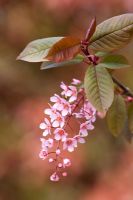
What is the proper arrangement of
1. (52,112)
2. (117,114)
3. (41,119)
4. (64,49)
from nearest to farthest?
(64,49)
(52,112)
(117,114)
(41,119)

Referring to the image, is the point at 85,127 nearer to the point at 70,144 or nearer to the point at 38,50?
the point at 70,144

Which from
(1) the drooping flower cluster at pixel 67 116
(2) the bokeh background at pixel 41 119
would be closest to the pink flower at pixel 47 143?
(1) the drooping flower cluster at pixel 67 116

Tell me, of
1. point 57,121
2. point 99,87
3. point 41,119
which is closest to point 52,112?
point 57,121

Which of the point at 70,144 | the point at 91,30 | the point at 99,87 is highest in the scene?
the point at 91,30

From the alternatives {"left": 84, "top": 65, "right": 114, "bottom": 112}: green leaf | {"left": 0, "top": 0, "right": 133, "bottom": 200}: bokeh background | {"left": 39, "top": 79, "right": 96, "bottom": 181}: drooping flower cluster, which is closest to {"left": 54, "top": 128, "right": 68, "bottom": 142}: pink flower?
{"left": 39, "top": 79, "right": 96, "bottom": 181}: drooping flower cluster

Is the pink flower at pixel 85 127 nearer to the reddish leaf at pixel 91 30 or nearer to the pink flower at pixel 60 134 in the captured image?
the pink flower at pixel 60 134
